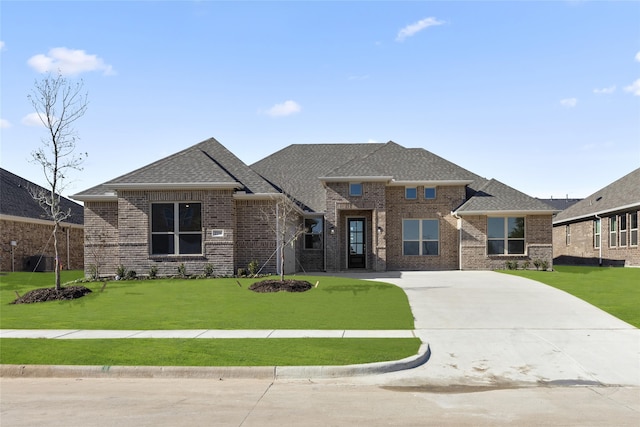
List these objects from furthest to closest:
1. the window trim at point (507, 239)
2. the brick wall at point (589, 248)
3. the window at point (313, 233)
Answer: the brick wall at point (589, 248)
the window at point (313, 233)
the window trim at point (507, 239)

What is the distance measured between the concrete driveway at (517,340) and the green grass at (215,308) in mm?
1184

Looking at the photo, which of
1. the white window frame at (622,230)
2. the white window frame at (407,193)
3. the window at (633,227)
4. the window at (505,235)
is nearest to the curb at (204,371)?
the window at (505,235)

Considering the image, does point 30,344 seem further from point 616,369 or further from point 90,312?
point 616,369

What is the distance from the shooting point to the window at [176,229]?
22.2 metres

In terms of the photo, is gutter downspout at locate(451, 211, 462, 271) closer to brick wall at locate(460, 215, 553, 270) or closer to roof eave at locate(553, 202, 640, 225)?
brick wall at locate(460, 215, 553, 270)

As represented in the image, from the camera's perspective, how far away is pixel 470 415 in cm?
671

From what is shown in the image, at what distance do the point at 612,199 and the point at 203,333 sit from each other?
97.3 ft

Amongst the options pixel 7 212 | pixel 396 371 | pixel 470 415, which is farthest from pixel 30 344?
pixel 7 212

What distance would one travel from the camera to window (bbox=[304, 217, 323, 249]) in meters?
28.8

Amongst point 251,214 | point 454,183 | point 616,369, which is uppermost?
point 454,183

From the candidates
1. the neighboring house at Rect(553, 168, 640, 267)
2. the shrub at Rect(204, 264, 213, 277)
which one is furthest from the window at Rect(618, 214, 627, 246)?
the shrub at Rect(204, 264, 213, 277)

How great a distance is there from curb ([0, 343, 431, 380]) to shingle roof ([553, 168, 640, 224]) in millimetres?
25312

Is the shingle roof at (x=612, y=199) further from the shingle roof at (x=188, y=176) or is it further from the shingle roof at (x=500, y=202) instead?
the shingle roof at (x=188, y=176)

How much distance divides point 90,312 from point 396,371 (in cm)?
945
